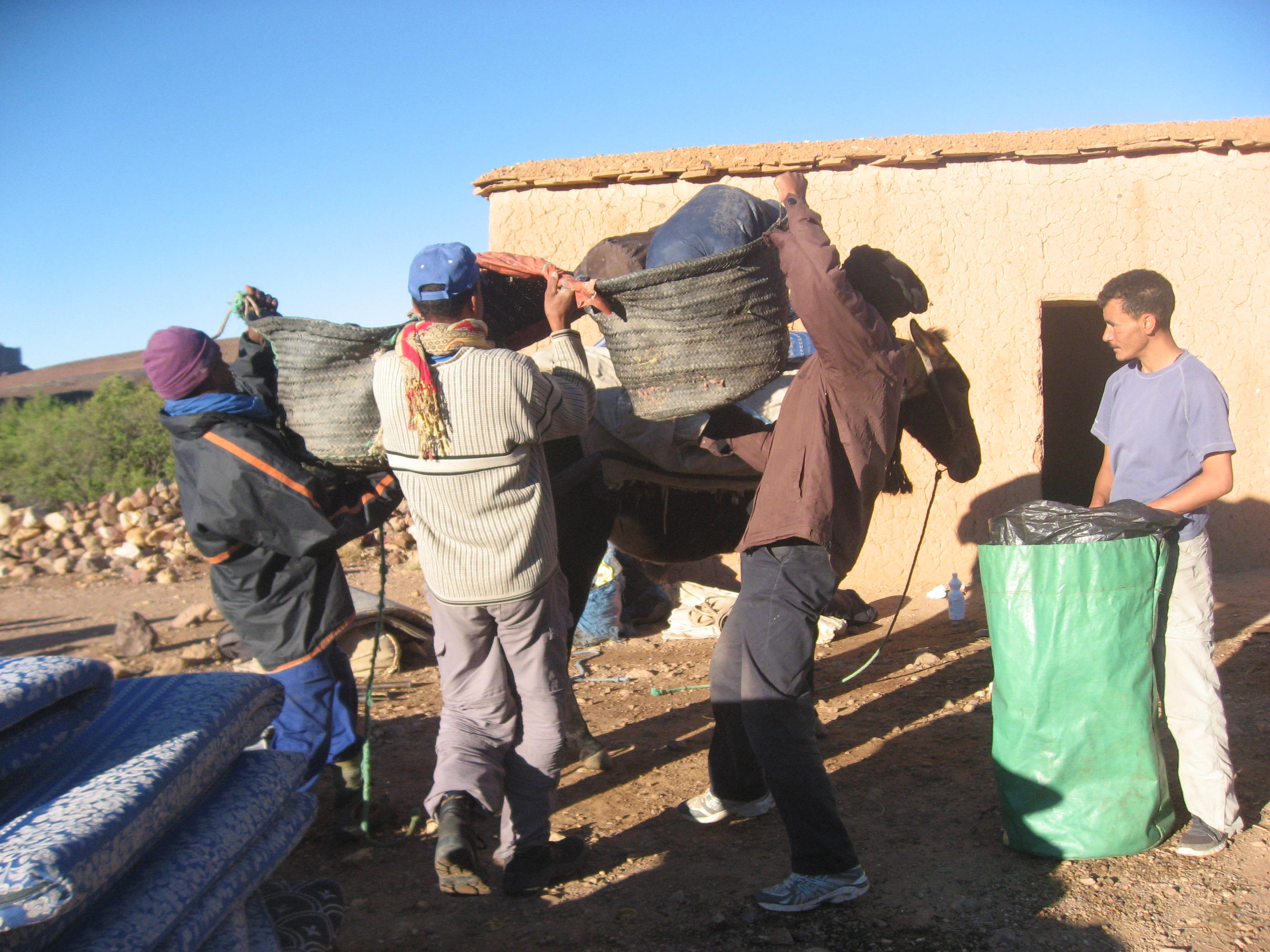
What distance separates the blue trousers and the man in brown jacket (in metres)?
1.35

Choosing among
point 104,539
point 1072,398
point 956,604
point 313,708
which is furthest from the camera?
point 104,539

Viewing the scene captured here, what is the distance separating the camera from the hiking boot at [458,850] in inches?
94.9

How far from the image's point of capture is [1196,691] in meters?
2.69

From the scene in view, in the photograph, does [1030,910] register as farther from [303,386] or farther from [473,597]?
[303,386]

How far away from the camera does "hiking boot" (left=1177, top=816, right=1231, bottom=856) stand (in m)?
2.66

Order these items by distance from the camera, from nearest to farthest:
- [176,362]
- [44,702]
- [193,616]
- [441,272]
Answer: [44,702], [441,272], [176,362], [193,616]

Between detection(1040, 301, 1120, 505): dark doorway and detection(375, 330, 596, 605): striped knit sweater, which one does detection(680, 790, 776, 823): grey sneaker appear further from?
detection(1040, 301, 1120, 505): dark doorway

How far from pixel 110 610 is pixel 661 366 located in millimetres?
6708

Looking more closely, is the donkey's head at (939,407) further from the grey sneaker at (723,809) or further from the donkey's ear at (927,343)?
the grey sneaker at (723,809)

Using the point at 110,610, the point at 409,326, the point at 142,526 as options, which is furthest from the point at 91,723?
the point at 142,526

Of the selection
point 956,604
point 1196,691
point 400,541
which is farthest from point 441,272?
point 400,541

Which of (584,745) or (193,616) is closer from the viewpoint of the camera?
(584,745)

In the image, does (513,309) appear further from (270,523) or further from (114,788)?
(114,788)

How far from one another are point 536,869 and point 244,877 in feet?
4.24
